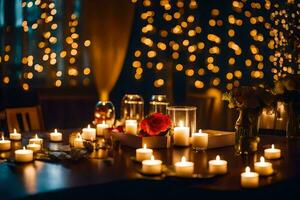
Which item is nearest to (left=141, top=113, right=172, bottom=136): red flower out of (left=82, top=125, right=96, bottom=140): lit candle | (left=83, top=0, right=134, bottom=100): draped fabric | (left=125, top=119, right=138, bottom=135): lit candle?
(left=125, top=119, right=138, bottom=135): lit candle

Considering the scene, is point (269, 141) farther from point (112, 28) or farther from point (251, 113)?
point (112, 28)

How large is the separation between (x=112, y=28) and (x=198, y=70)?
3.12 feet

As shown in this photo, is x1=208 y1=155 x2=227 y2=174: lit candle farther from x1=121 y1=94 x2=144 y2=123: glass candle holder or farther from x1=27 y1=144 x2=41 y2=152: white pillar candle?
x1=121 y1=94 x2=144 y2=123: glass candle holder

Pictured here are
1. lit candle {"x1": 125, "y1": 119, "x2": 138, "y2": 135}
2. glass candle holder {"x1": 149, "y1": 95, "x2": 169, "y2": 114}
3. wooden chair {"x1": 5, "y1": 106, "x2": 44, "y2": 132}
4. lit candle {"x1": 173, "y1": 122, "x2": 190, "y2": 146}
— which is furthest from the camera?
wooden chair {"x1": 5, "y1": 106, "x2": 44, "y2": 132}

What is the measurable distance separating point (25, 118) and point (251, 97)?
5.45 ft

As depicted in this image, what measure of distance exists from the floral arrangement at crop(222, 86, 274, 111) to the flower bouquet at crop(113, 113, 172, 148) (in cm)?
30

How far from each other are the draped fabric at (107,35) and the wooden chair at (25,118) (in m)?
2.00

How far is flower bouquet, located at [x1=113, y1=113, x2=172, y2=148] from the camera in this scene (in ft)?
7.17

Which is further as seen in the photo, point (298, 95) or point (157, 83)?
point (157, 83)

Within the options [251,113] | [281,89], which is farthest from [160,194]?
[281,89]

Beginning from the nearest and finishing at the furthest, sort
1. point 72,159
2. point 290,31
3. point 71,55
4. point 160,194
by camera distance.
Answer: point 160,194 → point 72,159 → point 290,31 → point 71,55

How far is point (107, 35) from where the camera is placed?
531cm

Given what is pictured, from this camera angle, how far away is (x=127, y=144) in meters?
2.31


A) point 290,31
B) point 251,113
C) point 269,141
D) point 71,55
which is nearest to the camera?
point 251,113
